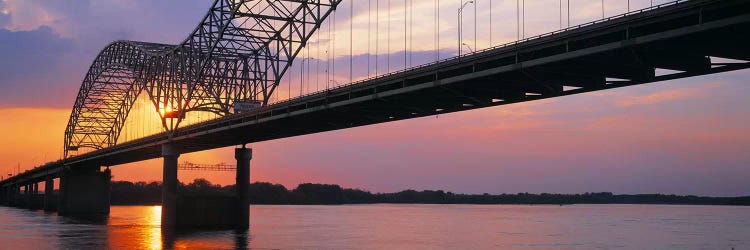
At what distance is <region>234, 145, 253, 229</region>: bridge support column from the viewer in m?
90.5

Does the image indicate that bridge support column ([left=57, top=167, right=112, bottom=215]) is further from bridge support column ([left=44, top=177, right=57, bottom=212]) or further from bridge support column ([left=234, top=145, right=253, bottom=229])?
bridge support column ([left=234, top=145, right=253, bottom=229])

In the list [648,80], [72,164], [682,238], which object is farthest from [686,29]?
[72,164]

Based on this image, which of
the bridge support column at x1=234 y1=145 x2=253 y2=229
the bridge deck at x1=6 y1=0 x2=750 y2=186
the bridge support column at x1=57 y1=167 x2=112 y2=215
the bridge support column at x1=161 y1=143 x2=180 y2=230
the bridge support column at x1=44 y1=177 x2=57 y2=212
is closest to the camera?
the bridge deck at x1=6 y1=0 x2=750 y2=186

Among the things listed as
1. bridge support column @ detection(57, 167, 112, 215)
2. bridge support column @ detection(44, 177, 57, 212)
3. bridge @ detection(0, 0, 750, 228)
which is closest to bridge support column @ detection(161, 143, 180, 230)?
bridge @ detection(0, 0, 750, 228)

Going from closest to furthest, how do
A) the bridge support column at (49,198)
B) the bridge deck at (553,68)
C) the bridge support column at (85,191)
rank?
the bridge deck at (553,68) → the bridge support column at (85,191) → the bridge support column at (49,198)

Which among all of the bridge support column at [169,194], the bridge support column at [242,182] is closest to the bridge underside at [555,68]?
the bridge support column at [242,182]

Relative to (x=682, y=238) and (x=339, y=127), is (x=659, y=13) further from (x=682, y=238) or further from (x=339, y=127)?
(x=682, y=238)

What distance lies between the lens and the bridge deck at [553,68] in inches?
1352

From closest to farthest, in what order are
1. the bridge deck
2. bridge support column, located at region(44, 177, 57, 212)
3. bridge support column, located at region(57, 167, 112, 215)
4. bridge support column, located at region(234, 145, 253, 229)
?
the bridge deck → bridge support column, located at region(234, 145, 253, 229) → bridge support column, located at region(57, 167, 112, 215) → bridge support column, located at region(44, 177, 57, 212)

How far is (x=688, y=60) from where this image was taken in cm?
3878

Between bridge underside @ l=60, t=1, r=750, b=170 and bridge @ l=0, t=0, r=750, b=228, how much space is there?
59 mm

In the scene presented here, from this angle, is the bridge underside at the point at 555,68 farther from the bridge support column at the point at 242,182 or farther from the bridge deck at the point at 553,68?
the bridge support column at the point at 242,182

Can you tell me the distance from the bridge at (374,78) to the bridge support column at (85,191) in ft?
2.11

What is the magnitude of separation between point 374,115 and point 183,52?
41.0 metres
